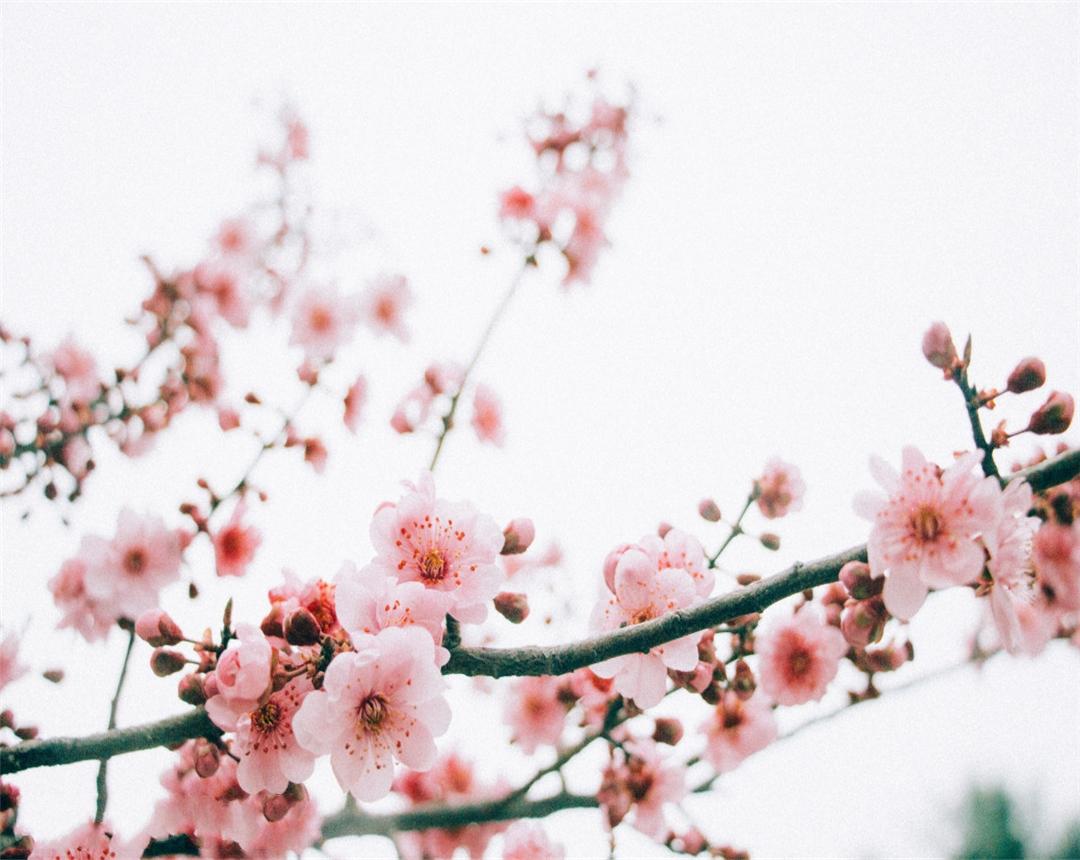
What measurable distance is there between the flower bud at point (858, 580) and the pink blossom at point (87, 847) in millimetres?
1327

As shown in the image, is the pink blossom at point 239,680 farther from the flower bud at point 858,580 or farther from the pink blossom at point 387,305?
the pink blossom at point 387,305

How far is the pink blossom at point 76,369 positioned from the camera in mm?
3115

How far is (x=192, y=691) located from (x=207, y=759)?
166 mm

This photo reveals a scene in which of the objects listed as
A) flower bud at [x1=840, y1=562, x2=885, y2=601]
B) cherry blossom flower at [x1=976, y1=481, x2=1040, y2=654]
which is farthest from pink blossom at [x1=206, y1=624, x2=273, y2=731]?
cherry blossom flower at [x1=976, y1=481, x2=1040, y2=654]

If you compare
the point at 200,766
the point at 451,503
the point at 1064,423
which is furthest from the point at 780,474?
the point at 200,766

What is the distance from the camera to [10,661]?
2010mm

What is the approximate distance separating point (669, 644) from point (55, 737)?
99 cm

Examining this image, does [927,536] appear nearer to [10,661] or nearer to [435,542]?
[435,542]

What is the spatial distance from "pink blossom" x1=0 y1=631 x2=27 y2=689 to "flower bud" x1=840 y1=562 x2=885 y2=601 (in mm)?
2024

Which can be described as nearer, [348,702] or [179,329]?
[348,702]

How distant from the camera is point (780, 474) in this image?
204 cm

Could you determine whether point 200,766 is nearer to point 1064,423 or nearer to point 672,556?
point 672,556

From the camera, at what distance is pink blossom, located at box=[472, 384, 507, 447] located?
11.0ft

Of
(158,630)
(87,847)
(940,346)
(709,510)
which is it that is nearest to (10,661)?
(87,847)
